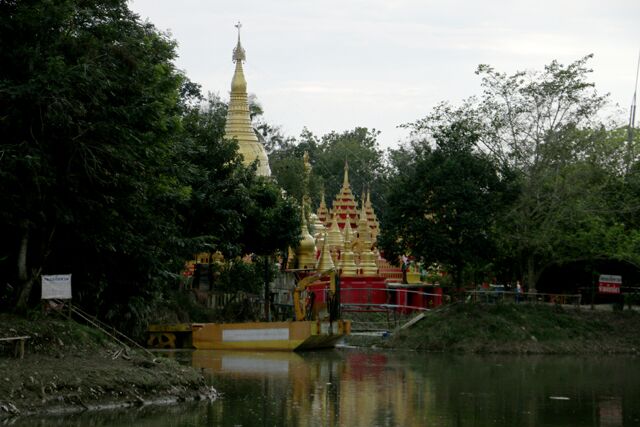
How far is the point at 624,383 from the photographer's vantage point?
3244 cm

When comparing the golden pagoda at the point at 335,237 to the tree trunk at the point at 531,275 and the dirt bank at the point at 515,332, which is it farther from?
the dirt bank at the point at 515,332

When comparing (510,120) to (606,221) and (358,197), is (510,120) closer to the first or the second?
(606,221)

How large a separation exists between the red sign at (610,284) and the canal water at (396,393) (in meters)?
7.12

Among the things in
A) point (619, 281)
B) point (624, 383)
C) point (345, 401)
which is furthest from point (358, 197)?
point (345, 401)

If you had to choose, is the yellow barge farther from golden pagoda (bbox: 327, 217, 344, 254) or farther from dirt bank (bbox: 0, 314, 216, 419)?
golden pagoda (bbox: 327, 217, 344, 254)

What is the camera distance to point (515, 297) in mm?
48844

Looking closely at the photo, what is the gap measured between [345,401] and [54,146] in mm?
7509

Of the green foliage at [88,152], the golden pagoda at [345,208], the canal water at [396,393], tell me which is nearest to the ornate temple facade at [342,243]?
the golden pagoda at [345,208]

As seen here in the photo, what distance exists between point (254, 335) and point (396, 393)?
13.1 metres

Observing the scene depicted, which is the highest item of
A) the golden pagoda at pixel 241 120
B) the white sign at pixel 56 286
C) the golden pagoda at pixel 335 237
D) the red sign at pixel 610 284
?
the golden pagoda at pixel 241 120

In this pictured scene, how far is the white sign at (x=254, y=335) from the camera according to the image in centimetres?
4059

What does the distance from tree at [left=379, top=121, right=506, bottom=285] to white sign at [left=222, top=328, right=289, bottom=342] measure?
23.6 ft

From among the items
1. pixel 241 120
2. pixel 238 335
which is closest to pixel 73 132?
pixel 238 335

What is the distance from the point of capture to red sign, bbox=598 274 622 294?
156ft
